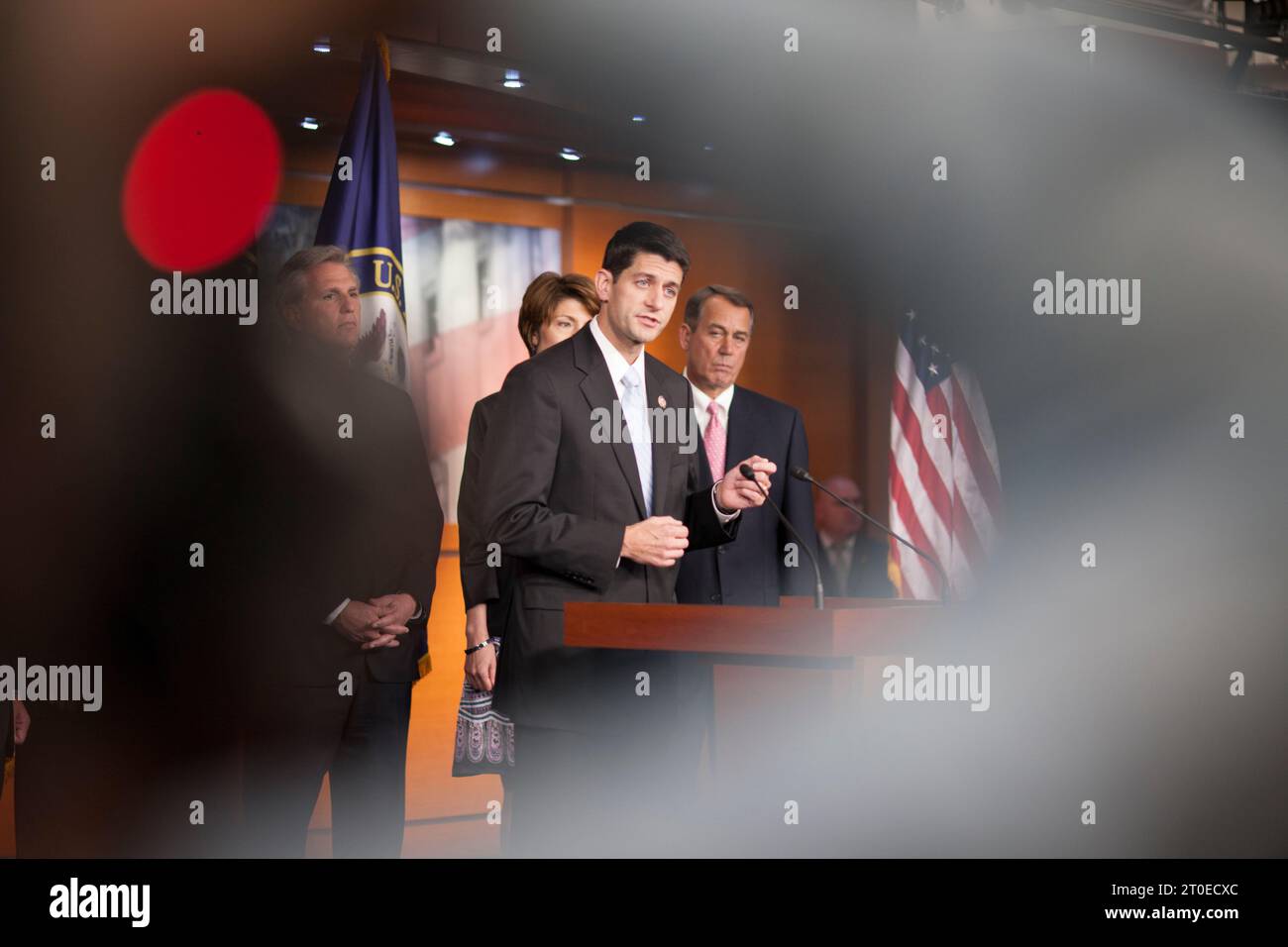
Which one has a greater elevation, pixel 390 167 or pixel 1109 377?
pixel 390 167

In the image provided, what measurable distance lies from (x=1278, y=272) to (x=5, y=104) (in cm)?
463

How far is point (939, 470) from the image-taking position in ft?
18.2

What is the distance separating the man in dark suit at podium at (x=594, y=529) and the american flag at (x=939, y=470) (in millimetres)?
2337

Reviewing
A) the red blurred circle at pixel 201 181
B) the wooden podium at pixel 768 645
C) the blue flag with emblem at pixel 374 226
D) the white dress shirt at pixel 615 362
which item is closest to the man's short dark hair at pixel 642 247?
the white dress shirt at pixel 615 362

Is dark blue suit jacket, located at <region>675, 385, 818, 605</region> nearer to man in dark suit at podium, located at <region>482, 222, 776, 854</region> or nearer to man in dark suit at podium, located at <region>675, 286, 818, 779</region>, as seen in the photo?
man in dark suit at podium, located at <region>675, 286, 818, 779</region>

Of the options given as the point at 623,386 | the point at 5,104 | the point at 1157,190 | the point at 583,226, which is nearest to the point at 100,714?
the point at 623,386

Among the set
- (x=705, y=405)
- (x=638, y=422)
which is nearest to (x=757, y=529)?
(x=705, y=405)

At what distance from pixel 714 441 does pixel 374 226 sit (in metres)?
1.38

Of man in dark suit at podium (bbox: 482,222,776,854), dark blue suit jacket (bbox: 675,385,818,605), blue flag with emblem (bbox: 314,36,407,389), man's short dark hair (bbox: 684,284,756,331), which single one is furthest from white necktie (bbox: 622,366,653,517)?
blue flag with emblem (bbox: 314,36,407,389)

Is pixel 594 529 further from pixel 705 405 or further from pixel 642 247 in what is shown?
pixel 705 405
